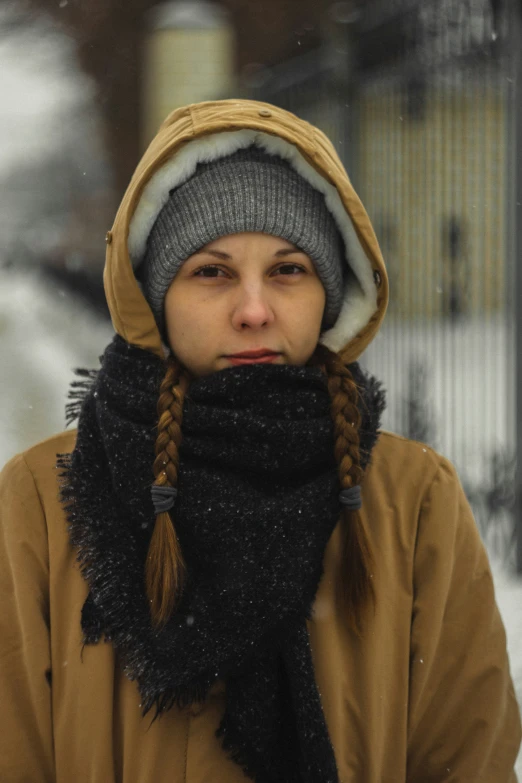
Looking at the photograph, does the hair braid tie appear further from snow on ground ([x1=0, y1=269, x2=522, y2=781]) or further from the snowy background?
the snowy background

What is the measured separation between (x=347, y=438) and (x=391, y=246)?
12.8ft

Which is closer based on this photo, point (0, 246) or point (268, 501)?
point (268, 501)

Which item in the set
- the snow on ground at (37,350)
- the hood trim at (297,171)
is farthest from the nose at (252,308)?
the snow on ground at (37,350)

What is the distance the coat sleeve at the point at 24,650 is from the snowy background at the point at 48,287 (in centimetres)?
403

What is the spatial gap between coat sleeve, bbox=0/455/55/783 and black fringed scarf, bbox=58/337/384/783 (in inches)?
3.6

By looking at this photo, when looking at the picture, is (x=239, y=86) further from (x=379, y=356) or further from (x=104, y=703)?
(x=104, y=703)

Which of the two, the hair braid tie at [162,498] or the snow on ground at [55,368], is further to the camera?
the snow on ground at [55,368]

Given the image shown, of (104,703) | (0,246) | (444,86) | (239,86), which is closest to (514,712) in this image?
(104,703)

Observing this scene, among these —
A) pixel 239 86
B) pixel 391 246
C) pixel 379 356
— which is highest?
pixel 239 86

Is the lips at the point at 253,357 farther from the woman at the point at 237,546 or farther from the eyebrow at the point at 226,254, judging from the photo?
the eyebrow at the point at 226,254

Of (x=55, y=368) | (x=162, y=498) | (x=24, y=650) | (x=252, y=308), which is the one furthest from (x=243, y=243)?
(x=55, y=368)

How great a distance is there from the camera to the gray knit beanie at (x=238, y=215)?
169cm

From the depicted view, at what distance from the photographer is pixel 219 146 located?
1761 mm

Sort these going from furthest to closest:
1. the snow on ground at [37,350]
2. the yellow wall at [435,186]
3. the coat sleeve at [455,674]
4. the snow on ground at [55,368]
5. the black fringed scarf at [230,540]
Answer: the snow on ground at [37,350]
the yellow wall at [435,186]
the snow on ground at [55,368]
the coat sleeve at [455,674]
the black fringed scarf at [230,540]
